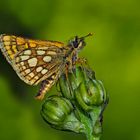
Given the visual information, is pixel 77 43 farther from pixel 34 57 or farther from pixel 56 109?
pixel 56 109

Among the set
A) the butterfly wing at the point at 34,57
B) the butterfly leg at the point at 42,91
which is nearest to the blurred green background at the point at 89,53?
the butterfly wing at the point at 34,57

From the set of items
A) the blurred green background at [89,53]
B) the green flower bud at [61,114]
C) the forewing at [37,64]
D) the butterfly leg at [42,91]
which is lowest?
the green flower bud at [61,114]

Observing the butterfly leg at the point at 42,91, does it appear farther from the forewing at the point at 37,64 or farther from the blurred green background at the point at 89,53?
the blurred green background at the point at 89,53

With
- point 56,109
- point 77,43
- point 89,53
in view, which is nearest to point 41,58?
point 77,43

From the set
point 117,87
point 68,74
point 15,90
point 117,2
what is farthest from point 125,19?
point 68,74

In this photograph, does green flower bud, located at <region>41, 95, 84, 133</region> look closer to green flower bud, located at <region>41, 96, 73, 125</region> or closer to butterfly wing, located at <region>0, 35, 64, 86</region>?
green flower bud, located at <region>41, 96, 73, 125</region>

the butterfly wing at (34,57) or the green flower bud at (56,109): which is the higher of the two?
the butterfly wing at (34,57)

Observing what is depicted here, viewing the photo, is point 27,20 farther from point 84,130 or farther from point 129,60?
point 84,130
